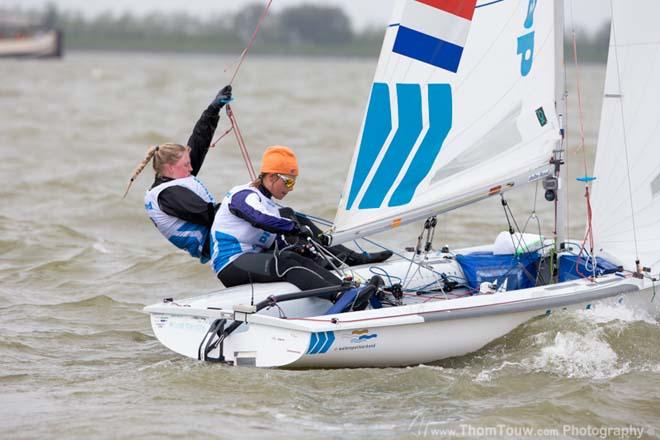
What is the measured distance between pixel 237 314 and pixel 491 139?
4.51ft

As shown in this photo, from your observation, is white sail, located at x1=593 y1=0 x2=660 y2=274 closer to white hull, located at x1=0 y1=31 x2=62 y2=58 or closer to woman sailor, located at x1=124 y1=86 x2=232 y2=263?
woman sailor, located at x1=124 y1=86 x2=232 y2=263

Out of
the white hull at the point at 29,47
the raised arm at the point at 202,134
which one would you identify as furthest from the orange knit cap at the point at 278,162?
the white hull at the point at 29,47

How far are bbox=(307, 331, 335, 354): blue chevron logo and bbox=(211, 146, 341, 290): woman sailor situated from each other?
385 millimetres

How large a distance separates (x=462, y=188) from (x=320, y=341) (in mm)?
1016

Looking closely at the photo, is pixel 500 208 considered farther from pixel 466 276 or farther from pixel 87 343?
pixel 87 343

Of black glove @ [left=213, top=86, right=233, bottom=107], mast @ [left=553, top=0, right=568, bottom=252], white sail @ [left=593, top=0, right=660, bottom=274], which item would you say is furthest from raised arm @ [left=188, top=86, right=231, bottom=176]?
white sail @ [left=593, top=0, right=660, bottom=274]

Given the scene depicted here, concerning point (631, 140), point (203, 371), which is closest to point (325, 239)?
point (203, 371)

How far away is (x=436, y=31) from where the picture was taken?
15.4ft

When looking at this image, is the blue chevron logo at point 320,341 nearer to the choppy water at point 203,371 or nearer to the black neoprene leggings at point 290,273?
the choppy water at point 203,371

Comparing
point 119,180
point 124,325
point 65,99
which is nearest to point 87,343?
point 124,325

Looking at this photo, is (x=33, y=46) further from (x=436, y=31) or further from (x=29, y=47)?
(x=436, y=31)

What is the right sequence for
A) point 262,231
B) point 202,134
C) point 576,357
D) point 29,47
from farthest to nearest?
1. point 29,47
2. point 202,134
3. point 262,231
4. point 576,357

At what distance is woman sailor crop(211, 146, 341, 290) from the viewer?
455 cm

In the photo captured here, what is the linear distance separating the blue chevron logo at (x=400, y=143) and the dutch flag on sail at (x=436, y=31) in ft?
0.42
